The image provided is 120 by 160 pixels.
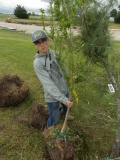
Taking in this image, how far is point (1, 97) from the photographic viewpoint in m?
3.84

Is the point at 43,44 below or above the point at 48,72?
above

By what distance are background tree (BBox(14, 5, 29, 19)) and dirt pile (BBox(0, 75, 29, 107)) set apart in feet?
92.9

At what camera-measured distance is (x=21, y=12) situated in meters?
30.7

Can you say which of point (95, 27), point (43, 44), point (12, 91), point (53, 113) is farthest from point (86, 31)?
point (12, 91)

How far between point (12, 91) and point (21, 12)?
2913 centimetres

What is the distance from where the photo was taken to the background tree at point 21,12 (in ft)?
99.2

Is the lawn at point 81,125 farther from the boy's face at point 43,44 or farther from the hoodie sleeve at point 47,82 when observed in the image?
the boy's face at point 43,44

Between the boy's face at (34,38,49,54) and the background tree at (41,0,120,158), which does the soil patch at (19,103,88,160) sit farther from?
the boy's face at (34,38,49,54)

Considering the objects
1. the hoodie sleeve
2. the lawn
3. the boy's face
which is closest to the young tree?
the lawn

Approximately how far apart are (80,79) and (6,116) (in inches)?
70.0

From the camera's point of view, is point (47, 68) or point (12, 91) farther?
point (12, 91)

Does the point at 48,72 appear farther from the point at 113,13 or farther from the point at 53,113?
the point at 113,13

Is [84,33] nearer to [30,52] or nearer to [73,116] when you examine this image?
[73,116]

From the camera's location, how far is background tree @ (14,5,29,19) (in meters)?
30.2
